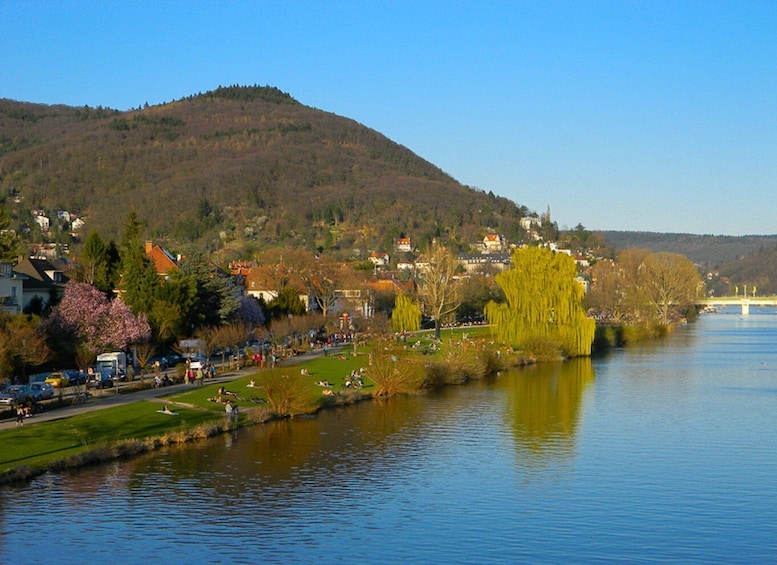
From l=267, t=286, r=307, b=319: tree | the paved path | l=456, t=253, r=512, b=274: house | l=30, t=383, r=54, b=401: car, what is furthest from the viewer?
l=456, t=253, r=512, b=274: house

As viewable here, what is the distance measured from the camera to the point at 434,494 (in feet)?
102

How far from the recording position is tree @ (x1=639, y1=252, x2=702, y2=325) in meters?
131

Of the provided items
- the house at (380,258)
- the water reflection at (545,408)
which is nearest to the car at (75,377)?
the water reflection at (545,408)

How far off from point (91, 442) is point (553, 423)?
769 inches

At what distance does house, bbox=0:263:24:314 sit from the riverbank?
43.5 feet

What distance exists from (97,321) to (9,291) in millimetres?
7514

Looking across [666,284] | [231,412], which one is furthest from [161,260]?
[666,284]

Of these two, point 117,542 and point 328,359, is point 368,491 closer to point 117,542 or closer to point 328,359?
point 117,542

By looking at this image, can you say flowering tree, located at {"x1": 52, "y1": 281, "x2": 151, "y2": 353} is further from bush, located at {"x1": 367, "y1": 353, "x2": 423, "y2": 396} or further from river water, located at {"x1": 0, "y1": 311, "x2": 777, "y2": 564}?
river water, located at {"x1": 0, "y1": 311, "x2": 777, "y2": 564}

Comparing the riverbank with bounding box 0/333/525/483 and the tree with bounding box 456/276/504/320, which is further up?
the tree with bounding box 456/276/504/320

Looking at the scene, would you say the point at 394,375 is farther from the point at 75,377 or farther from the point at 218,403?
the point at 75,377

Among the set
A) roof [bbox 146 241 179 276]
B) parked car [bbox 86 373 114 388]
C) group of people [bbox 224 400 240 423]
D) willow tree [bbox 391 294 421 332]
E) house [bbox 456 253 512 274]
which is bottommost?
group of people [bbox 224 400 240 423]

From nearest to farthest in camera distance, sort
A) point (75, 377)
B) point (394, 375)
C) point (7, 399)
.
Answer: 1. point (7, 399)
2. point (75, 377)
3. point (394, 375)

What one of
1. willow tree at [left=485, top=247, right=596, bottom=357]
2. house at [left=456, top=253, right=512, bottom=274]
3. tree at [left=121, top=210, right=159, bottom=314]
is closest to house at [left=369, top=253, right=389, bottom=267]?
house at [left=456, top=253, right=512, bottom=274]
